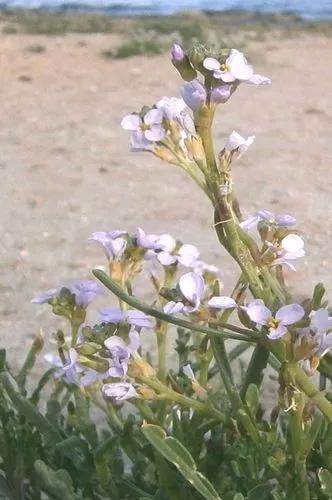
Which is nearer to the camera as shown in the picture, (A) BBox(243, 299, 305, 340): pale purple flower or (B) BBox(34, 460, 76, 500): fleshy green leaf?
(A) BBox(243, 299, 305, 340): pale purple flower

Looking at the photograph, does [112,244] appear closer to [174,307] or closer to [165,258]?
[165,258]

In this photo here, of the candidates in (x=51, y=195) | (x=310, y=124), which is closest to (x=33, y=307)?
(x=51, y=195)

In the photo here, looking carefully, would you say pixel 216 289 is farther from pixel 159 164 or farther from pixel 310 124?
pixel 310 124

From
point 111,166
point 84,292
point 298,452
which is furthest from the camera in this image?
point 111,166

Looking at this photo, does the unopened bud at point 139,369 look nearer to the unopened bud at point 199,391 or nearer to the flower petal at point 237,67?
the unopened bud at point 199,391

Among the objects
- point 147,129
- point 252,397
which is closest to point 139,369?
point 252,397

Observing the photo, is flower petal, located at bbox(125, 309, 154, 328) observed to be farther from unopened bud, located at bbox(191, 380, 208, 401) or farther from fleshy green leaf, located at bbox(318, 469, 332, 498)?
fleshy green leaf, located at bbox(318, 469, 332, 498)

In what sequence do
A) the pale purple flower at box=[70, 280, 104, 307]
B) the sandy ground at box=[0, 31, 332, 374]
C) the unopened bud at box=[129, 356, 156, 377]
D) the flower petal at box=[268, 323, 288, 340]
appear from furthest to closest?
the sandy ground at box=[0, 31, 332, 374] → the pale purple flower at box=[70, 280, 104, 307] → the unopened bud at box=[129, 356, 156, 377] → the flower petal at box=[268, 323, 288, 340]

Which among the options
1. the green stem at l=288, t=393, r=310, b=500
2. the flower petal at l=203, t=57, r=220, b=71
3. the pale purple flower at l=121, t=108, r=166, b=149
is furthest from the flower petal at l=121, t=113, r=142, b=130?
the green stem at l=288, t=393, r=310, b=500
